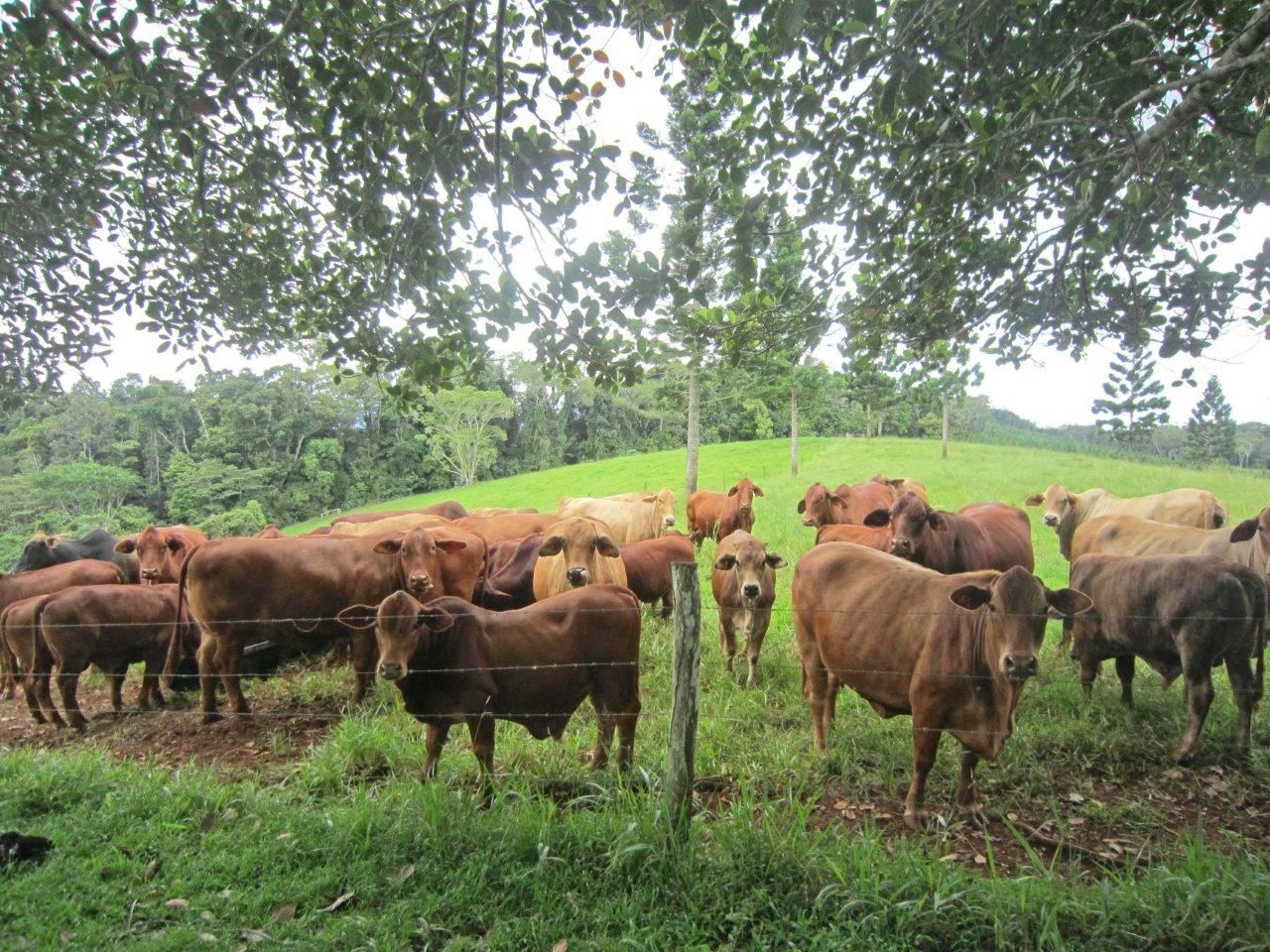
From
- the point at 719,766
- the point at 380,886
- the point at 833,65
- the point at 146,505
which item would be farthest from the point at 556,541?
the point at 146,505

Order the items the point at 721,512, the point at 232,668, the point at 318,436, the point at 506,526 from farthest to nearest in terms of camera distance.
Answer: the point at 318,436, the point at 721,512, the point at 506,526, the point at 232,668

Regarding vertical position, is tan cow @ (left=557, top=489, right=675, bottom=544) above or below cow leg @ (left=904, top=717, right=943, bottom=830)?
above

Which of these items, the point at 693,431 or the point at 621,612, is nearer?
the point at 621,612

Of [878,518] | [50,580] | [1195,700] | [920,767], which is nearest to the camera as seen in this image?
[920,767]

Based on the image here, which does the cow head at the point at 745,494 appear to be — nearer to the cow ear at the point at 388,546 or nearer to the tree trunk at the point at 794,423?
the cow ear at the point at 388,546

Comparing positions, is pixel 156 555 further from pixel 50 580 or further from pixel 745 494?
pixel 745 494

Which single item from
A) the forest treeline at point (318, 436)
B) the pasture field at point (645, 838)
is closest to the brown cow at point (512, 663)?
the pasture field at point (645, 838)

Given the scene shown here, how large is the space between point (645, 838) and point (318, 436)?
155ft

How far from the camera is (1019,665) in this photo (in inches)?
158

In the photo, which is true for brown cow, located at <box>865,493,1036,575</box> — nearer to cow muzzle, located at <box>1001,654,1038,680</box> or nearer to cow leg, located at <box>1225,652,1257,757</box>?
cow leg, located at <box>1225,652,1257,757</box>

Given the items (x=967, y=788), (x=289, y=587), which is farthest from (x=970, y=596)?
(x=289, y=587)

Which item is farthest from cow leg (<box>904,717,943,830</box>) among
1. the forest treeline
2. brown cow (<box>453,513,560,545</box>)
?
the forest treeline

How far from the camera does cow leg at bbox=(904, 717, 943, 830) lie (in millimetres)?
4418

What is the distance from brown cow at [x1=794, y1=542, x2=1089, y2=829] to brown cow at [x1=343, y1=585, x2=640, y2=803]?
58.8 inches
